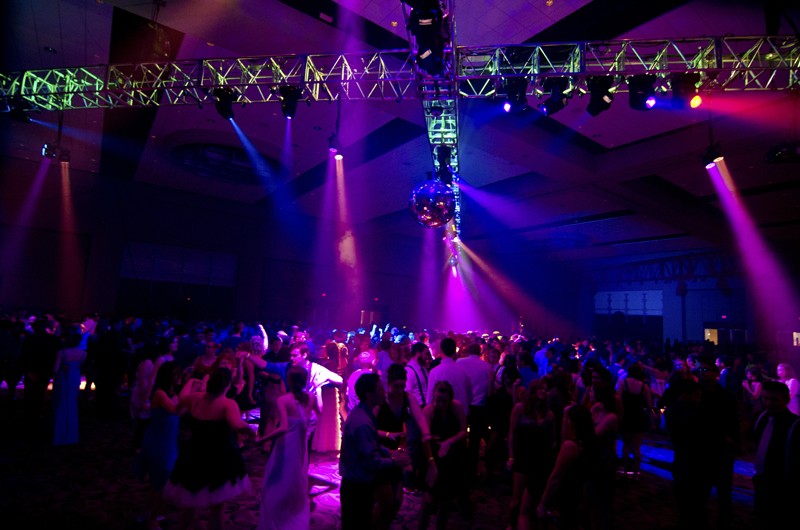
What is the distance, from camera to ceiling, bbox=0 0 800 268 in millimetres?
6285

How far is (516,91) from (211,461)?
591 centimetres

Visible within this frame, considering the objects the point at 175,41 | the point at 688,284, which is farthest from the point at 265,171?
the point at 688,284

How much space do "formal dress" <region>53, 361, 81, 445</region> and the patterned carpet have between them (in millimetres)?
157

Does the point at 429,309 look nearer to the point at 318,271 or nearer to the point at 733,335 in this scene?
the point at 318,271

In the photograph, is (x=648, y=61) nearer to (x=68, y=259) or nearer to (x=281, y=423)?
(x=281, y=423)

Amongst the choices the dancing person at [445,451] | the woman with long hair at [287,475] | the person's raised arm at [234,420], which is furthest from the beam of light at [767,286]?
the person's raised arm at [234,420]

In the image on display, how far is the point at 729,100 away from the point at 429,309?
17.9 meters

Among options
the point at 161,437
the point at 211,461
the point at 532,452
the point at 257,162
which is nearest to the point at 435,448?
the point at 532,452

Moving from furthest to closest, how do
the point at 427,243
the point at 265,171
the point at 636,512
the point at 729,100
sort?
the point at 427,243 → the point at 265,171 → the point at 729,100 → the point at 636,512

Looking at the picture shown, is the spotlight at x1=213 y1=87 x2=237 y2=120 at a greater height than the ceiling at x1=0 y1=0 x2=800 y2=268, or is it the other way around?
the ceiling at x1=0 y1=0 x2=800 y2=268

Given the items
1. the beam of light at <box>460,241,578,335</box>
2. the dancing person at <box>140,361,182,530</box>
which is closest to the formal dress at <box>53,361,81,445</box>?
the dancing person at <box>140,361,182,530</box>

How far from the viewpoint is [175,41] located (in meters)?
7.26

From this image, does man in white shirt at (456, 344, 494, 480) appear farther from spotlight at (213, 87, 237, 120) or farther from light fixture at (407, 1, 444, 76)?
spotlight at (213, 87, 237, 120)

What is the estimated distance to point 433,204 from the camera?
586 cm
